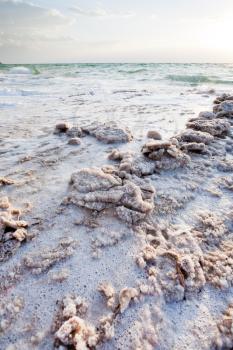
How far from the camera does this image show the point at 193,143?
370 cm

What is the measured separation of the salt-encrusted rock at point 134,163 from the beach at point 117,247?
0.01 metres

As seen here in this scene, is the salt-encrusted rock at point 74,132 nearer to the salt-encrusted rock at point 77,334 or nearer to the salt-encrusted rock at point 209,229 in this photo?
the salt-encrusted rock at point 209,229

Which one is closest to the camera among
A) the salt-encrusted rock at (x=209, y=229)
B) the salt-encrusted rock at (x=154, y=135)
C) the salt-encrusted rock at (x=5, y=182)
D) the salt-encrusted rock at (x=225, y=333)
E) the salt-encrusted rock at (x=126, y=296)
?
the salt-encrusted rock at (x=225, y=333)

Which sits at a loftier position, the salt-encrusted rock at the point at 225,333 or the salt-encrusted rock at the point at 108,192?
the salt-encrusted rock at the point at 108,192

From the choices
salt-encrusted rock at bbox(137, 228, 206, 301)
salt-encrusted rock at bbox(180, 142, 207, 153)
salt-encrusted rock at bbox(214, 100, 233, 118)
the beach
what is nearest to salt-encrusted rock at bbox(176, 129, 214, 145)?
the beach

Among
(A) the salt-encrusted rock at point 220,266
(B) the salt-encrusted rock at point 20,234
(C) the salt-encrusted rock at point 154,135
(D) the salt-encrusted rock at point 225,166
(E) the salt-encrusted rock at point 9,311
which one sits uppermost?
(B) the salt-encrusted rock at point 20,234

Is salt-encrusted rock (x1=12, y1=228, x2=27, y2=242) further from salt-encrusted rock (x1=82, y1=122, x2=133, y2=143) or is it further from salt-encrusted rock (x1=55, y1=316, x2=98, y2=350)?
salt-encrusted rock (x1=82, y1=122, x2=133, y2=143)

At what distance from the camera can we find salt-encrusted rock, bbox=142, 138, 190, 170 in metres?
3.20

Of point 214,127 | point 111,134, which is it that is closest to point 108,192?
point 111,134

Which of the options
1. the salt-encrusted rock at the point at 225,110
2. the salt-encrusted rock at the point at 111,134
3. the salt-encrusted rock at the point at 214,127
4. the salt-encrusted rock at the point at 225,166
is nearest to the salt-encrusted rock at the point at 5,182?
the salt-encrusted rock at the point at 111,134

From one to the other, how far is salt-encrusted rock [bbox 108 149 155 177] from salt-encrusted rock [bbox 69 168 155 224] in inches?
7.9

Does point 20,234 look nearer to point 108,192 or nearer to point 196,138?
point 108,192

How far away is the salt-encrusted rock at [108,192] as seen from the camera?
94.3 inches

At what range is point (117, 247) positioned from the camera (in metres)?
2.11
